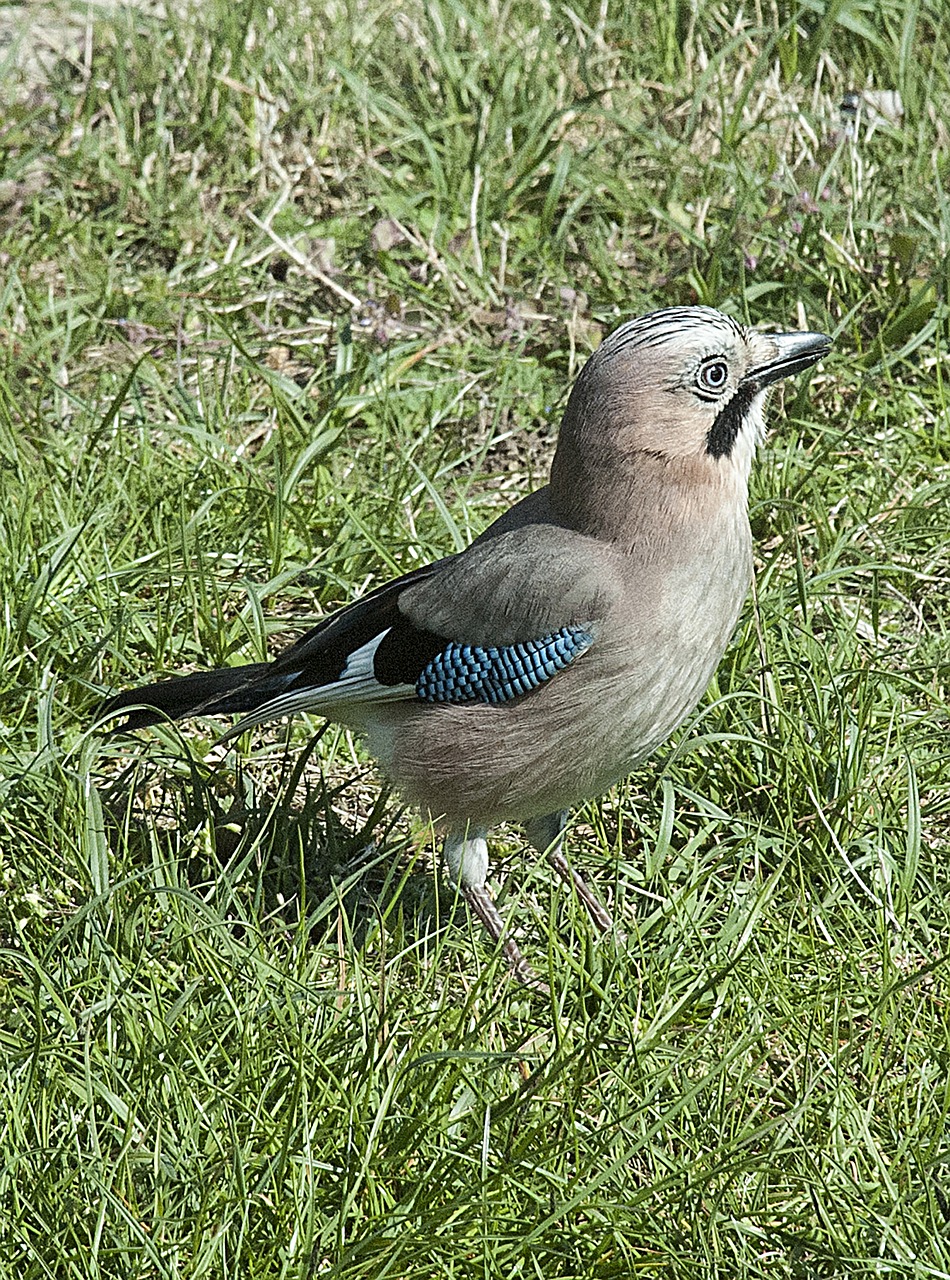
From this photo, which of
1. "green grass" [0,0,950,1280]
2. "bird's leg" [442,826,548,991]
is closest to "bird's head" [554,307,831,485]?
"green grass" [0,0,950,1280]

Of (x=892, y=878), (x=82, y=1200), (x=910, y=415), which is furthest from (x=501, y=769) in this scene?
(x=910, y=415)

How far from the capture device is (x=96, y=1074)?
358cm

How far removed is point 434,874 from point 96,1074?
126 cm

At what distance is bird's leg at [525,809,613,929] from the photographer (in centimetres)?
419

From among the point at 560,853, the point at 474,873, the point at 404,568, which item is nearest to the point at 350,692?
the point at 474,873

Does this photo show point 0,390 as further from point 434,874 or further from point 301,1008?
point 301,1008

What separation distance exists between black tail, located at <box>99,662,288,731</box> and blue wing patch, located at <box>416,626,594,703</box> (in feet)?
1.40

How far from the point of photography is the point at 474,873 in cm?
432

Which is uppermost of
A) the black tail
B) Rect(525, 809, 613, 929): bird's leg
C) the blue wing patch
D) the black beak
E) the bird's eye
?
the bird's eye

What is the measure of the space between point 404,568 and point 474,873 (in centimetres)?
126

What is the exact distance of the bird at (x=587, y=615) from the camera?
3979 mm

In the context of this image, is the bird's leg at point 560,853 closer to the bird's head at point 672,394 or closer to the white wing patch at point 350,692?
the white wing patch at point 350,692

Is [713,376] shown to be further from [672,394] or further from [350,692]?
[350,692]

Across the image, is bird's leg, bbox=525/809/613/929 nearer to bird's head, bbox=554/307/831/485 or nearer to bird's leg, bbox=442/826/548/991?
bird's leg, bbox=442/826/548/991
